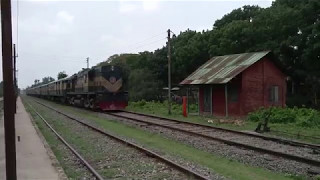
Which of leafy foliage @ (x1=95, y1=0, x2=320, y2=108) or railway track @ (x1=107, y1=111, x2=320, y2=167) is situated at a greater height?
leafy foliage @ (x1=95, y1=0, x2=320, y2=108)

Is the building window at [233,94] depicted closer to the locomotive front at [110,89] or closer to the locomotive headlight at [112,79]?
the locomotive front at [110,89]

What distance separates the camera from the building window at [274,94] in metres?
29.9

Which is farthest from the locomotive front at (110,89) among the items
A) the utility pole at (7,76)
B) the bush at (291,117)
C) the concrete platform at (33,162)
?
the utility pole at (7,76)

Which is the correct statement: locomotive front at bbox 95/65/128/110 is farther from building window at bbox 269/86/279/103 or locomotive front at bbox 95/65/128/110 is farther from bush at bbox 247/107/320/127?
bush at bbox 247/107/320/127

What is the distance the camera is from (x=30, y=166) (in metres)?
10.9

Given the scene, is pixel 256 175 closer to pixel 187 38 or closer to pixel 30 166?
pixel 30 166

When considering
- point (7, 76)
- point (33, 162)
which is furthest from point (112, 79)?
point (7, 76)

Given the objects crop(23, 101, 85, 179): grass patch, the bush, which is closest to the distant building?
the bush

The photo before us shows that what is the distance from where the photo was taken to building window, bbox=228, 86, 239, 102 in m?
28.8

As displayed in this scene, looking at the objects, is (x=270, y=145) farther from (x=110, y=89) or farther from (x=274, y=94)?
(x=110, y=89)

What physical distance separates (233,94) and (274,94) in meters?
3.04

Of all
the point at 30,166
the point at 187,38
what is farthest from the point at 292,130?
the point at 187,38

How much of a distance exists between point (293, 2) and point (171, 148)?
33095 millimetres

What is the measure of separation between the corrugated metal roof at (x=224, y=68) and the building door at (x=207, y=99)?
1.00 metres
